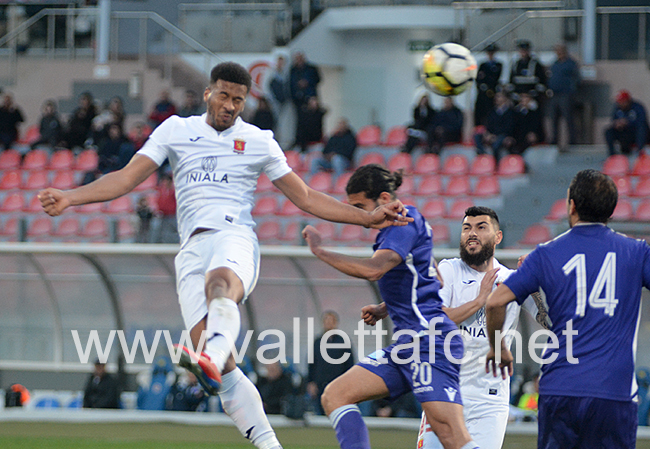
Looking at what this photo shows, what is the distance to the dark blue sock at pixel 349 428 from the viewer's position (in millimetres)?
4672

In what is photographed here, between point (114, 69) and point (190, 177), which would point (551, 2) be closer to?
point (114, 69)

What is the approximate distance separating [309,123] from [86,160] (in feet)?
13.9

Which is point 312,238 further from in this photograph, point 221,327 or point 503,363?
point 503,363

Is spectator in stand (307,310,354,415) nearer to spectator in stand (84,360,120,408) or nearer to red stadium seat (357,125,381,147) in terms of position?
spectator in stand (84,360,120,408)

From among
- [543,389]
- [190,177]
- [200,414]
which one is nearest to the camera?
[543,389]

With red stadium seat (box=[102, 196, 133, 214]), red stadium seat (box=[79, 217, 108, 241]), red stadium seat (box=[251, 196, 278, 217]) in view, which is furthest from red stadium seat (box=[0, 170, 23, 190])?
red stadium seat (box=[251, 196, 278, 217])

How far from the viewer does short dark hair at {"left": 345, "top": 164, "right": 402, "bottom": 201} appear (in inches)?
190

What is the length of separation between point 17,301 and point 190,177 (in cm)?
701

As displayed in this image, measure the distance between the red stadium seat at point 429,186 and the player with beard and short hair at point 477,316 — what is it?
889 centimetres

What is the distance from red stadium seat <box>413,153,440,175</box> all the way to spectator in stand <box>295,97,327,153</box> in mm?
2044

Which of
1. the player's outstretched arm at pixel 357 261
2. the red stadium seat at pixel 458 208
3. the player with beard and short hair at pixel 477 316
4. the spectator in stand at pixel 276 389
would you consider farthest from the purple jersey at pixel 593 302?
the red stadium seat at pixel 458 208

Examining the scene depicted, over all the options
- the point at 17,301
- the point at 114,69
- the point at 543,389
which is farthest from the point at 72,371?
the point at 114,69

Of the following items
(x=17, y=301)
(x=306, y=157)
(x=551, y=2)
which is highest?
(x=551, y=2)

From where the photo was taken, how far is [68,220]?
14.2 m
